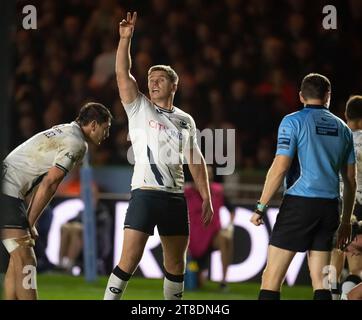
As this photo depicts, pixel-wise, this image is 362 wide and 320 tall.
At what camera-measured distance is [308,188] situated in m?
7.73

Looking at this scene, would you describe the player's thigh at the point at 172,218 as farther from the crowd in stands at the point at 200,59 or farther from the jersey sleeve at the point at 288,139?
the crowd in stands at the point at 200,59

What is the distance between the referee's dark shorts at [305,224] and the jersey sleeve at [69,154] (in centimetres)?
159

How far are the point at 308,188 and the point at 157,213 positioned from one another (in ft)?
3.98

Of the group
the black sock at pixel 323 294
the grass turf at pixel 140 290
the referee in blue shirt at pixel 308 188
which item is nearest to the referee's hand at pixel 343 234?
the referee in blue shirt at pixel 308 188

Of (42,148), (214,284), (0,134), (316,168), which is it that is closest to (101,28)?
(214,284)

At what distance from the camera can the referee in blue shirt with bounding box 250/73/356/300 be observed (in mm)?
7625

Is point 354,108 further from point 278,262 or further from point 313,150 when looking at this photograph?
point 278,262

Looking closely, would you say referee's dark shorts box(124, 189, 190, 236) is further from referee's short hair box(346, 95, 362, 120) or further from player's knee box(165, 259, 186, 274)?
referee's short hair box(346, 95, 362, 120)

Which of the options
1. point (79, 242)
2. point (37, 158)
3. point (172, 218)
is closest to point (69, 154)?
point (37, 158)

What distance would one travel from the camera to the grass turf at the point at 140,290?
11.2 meters

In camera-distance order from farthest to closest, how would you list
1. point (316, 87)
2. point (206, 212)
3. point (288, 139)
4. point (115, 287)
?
point (206, 212)
point (115, 287)
point (316, 87)
point (288, 139)

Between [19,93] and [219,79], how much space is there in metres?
2.59

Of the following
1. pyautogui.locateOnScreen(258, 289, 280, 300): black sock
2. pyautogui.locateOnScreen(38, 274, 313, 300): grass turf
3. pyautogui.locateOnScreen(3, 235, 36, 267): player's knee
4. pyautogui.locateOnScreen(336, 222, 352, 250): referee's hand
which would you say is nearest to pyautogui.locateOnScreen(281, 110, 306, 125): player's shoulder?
pyautogui.locateOnScreen(336, 222, 352, 250): referee's hand

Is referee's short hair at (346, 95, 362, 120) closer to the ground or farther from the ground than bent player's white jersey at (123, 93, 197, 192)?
farther from the ground
